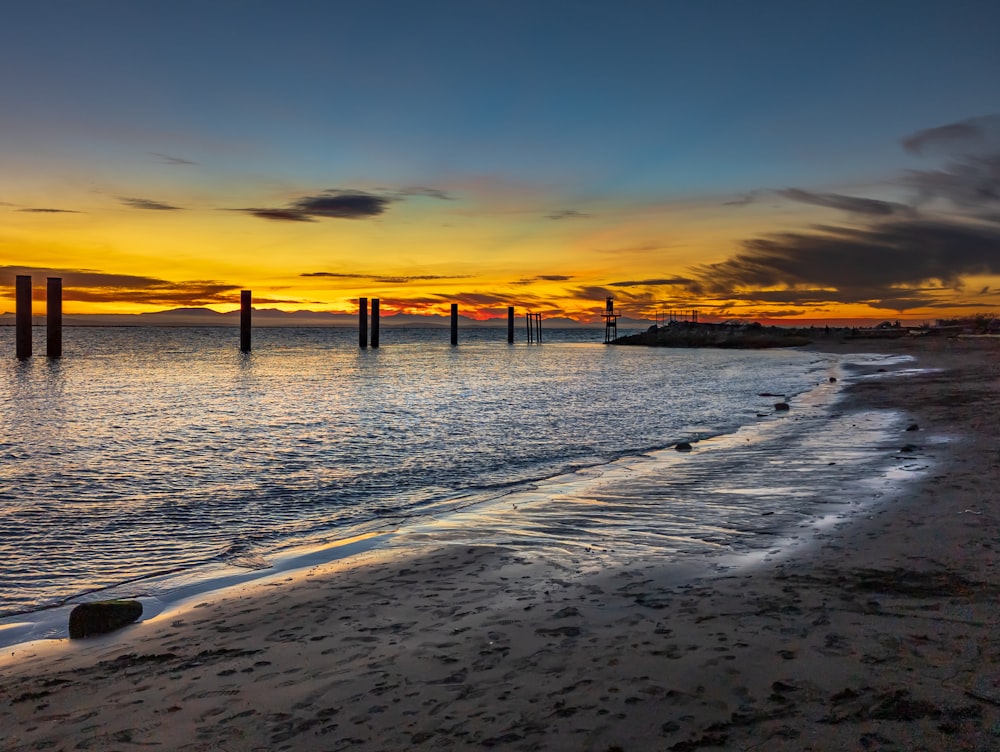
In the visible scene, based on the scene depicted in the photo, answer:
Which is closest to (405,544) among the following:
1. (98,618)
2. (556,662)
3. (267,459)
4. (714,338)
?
(98,618)

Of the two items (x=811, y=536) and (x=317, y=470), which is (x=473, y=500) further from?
(x=811, y=536)

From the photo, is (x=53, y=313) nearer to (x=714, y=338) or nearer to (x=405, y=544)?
(x=405, y=544)

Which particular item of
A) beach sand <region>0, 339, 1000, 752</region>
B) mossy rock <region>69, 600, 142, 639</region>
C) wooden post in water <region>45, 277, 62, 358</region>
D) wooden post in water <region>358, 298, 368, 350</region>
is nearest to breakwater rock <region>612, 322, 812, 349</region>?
wooden post in water <region>358, 298, 368, 350</region>

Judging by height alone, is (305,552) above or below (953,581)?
below

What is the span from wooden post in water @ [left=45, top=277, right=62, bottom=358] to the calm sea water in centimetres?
1581

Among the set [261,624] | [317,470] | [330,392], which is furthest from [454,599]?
[330,392]

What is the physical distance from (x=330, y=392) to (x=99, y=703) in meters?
27.5

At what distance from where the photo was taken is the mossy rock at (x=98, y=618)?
518 centimetres

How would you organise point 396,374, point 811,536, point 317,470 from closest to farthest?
point 811,536, point 317,470, point 396,374

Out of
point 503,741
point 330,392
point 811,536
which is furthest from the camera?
point 330,392

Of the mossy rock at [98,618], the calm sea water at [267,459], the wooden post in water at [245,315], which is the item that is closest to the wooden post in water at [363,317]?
the wooden post in water at [245,315]

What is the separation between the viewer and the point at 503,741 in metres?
3.31

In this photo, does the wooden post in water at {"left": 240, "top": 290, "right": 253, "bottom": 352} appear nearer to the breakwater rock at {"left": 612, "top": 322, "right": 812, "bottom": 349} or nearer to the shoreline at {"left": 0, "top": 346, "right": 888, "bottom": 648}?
the shoreline at {"left": 0, "top": 346, "right": 888, "bottom": 648}

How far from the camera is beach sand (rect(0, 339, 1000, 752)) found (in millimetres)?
3391
